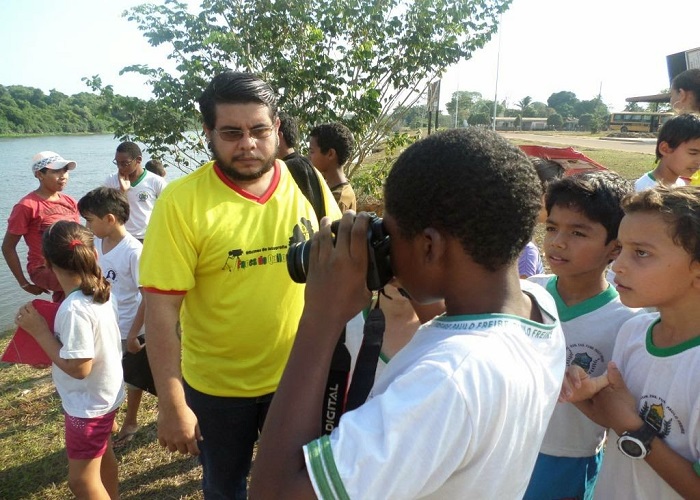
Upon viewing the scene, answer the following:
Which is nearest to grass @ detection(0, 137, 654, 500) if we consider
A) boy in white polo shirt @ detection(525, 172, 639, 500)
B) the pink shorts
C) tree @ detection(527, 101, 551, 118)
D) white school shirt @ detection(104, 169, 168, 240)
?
the pink shorts

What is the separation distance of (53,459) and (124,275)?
3.88ft

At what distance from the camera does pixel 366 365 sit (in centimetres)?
111

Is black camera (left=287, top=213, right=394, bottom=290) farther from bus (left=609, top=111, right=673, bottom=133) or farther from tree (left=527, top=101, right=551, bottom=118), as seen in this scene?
tree (left=527, top=101, right=551, bottom=118)

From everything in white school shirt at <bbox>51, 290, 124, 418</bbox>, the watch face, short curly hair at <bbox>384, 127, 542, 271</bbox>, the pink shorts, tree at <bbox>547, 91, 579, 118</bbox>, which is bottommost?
the pink shorts

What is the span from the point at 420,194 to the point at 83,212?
287 cm

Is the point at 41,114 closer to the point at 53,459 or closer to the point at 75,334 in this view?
the point at 53,459

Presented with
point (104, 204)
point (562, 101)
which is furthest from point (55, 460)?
point (562, 101)

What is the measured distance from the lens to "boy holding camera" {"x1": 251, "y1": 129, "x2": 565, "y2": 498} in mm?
745

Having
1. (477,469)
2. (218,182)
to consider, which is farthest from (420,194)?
(218,182)

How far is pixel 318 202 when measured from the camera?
2.30m

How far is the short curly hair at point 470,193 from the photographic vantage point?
2.85ft

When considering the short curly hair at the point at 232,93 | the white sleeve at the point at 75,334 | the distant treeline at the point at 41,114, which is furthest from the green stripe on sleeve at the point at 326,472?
the distant treeline at the point at 41,114

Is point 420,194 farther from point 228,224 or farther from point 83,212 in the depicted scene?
point 83,212

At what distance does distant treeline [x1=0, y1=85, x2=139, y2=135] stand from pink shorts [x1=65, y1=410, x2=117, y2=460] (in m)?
50.7
